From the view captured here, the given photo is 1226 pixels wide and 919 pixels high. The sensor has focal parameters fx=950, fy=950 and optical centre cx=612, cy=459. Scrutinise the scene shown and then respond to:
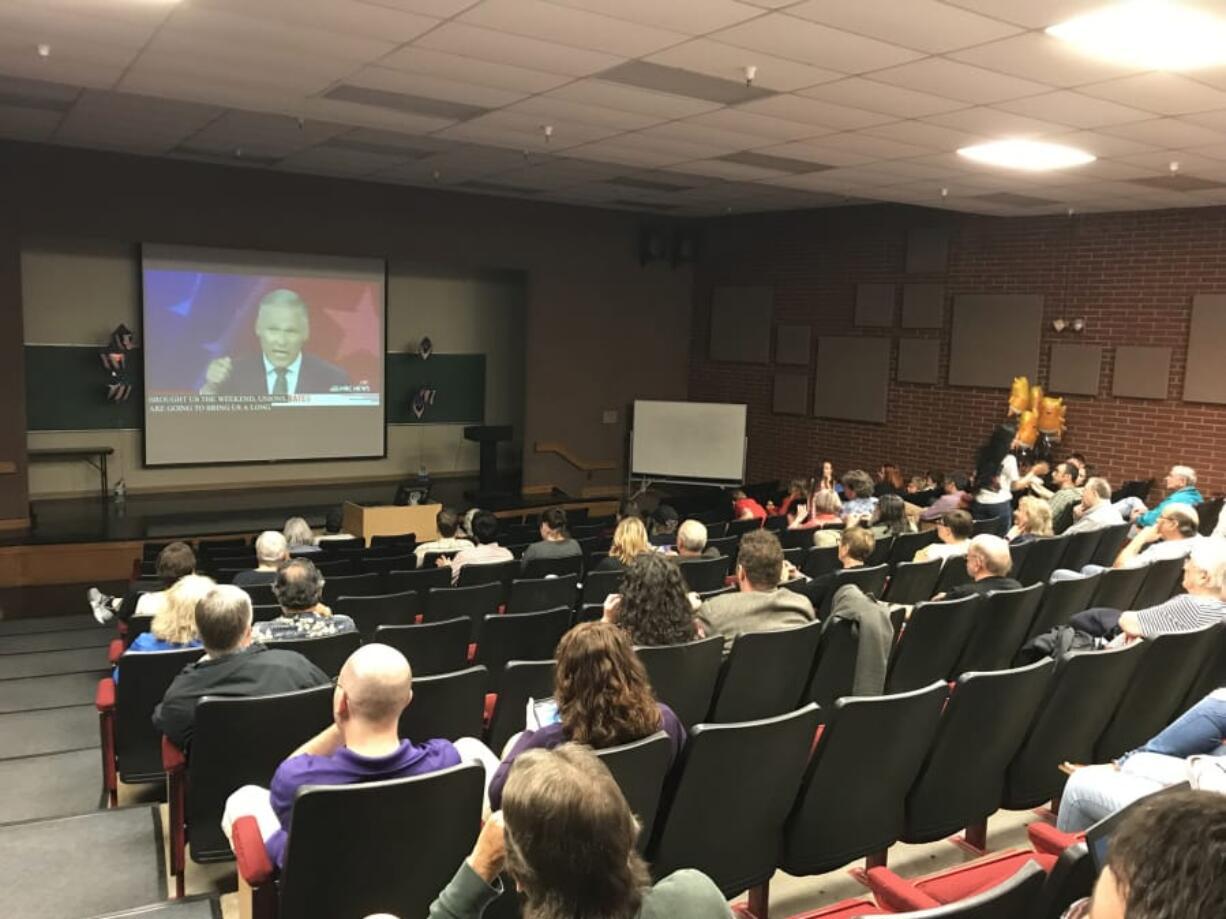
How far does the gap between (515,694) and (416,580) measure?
8.70ft

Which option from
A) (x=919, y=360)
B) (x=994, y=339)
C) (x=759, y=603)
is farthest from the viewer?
(x=919, y=360)

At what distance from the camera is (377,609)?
4957 millimetres

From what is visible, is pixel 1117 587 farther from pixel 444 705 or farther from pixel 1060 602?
pixel 444 705

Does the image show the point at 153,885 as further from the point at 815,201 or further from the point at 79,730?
the point at 815,201

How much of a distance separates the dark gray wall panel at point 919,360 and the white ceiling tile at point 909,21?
23.5 ft

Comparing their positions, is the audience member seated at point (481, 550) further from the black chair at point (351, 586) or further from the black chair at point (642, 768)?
the black chair at point (642, 768)

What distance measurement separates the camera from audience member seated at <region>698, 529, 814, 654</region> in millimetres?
3854

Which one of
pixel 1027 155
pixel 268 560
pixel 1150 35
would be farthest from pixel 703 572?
pixel 1027 155

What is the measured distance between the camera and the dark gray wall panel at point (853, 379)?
39.1 ft

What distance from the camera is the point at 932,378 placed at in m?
11.4

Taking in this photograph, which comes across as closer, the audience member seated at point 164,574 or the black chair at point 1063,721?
the black chair at point 1063,721

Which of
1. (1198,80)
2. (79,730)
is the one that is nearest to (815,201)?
(1198,80)

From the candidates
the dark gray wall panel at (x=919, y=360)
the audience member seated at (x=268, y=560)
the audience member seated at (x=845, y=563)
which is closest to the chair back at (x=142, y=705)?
the audience member seated at (x=268, y=560)

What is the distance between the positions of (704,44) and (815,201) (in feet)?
24.3
